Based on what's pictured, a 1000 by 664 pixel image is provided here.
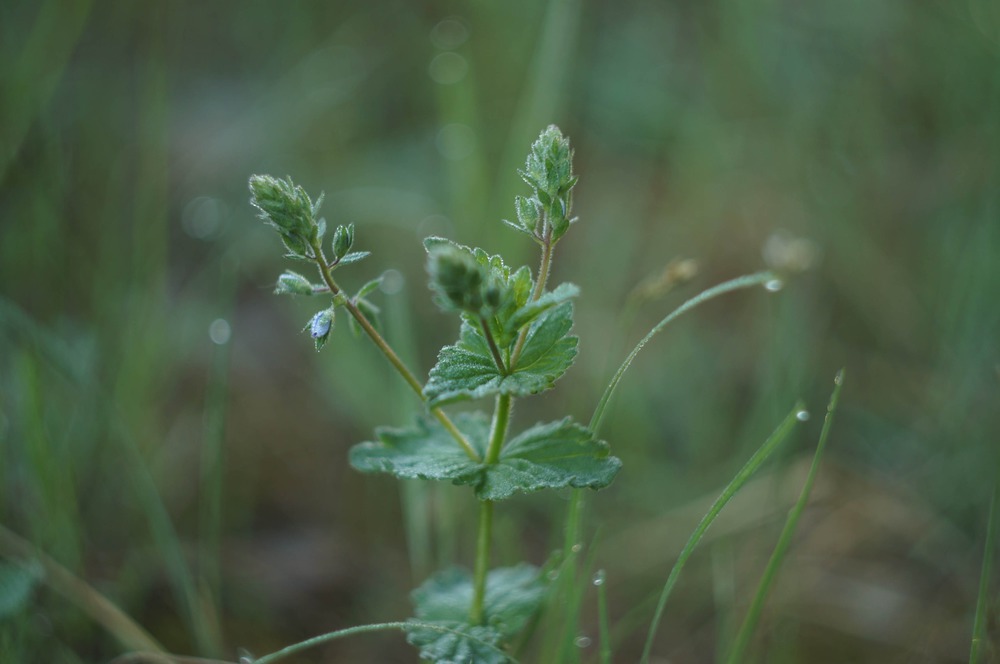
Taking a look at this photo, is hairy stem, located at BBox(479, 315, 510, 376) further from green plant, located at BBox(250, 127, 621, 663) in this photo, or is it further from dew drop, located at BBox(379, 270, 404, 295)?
dew drop, located at BBox(379, 270, 404, 295)

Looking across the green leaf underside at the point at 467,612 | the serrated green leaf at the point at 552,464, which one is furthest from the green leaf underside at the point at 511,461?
the green leaf underside at the point at 467,612

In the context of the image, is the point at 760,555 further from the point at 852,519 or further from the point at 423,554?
the point at 423,554

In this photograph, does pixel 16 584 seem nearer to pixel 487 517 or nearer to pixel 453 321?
pixel 487 517

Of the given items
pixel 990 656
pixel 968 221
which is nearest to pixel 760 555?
pixel 990 656

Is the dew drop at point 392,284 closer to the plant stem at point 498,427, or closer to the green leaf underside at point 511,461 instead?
the green leaf underside at point 511,461

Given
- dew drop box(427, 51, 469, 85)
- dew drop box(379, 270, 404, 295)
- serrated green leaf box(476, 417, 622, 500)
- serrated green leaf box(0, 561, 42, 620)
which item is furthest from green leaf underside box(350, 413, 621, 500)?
dew drop box(427, 51, 469, 85)

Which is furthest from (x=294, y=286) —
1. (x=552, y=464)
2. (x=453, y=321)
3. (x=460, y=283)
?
(x=453, y=321)
